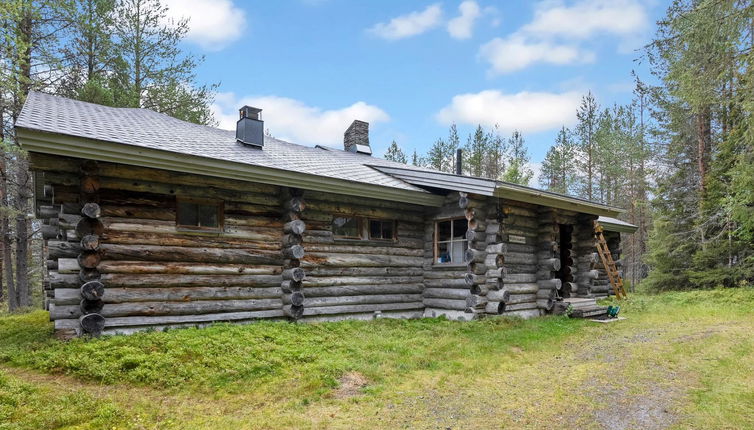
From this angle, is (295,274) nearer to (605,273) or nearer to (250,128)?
(250,128)

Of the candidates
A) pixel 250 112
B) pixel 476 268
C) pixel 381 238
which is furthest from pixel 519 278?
pixel 250 112

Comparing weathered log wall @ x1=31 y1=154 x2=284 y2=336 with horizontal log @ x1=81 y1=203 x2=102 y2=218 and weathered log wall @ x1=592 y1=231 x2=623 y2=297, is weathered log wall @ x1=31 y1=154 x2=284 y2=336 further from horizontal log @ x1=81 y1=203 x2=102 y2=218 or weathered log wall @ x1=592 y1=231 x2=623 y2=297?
weathered log wall @ x1=592 y1=231 x2=623 y2=297

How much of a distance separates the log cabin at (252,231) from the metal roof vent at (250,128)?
0.11 ft

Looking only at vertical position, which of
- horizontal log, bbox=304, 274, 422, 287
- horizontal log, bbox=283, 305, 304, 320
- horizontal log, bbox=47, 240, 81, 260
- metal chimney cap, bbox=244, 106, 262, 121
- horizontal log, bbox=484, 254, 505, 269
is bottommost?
horizontal log, bbox=283, 305, 304, 320

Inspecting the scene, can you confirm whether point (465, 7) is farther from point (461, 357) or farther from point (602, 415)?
point (602, 415)

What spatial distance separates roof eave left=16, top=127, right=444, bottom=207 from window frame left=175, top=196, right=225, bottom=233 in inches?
26.8

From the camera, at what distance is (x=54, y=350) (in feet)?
20.2

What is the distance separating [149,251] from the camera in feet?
25.3

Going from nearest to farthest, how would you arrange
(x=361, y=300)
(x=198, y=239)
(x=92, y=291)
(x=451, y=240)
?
(x=92, y=291) → (x=198, y=239) → (x=361, y=300) → (x=451, y=240)

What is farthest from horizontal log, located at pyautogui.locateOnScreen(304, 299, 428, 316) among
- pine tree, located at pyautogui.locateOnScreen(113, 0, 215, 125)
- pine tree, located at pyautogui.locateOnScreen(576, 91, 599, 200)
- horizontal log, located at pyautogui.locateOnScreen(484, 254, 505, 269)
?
pine tree, located at pyautogui.locateOnScreen(576, 91, 599, 200)

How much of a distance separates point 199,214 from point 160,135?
182cm

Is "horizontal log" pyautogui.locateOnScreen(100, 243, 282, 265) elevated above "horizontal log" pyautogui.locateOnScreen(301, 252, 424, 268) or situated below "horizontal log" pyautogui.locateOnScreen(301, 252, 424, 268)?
above

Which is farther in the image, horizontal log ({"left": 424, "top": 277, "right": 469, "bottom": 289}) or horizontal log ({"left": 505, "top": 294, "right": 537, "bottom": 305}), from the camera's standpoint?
horizontal log ({"left": 505, "top": 294, "right": 537, "bottom": 305})

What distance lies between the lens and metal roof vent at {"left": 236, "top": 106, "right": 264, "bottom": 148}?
10.8 metres
